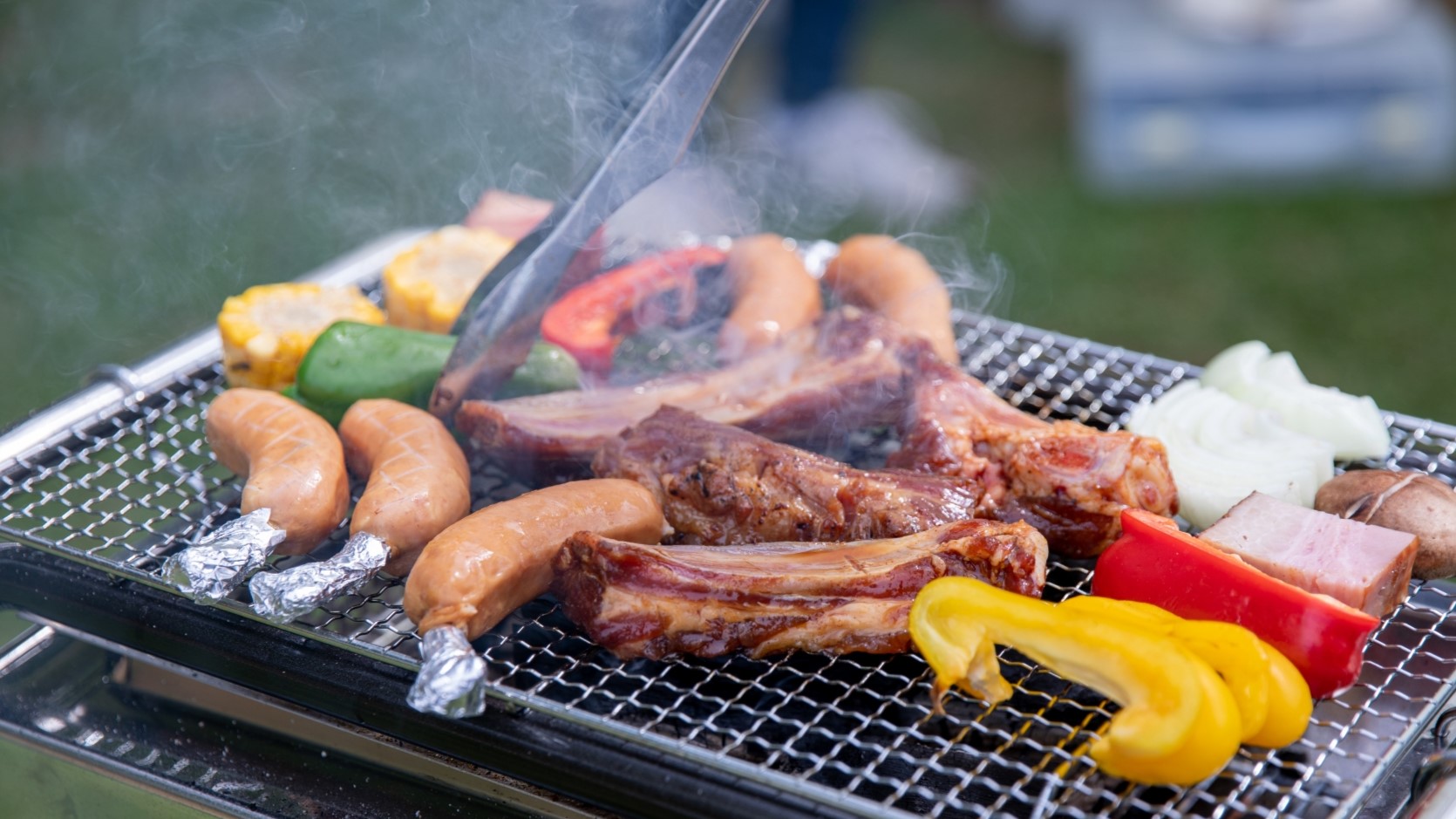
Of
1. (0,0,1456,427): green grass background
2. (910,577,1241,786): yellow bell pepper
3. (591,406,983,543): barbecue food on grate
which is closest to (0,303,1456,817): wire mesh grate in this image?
(910,577,1241,786): yellow bell pepper

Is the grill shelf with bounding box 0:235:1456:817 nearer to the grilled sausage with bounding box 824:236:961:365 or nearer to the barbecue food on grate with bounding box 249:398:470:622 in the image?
the barbecue food on grate with bounding box 249:398:470:622

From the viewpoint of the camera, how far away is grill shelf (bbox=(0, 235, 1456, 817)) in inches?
99.1

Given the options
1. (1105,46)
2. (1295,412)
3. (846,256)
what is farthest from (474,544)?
(1105,46)

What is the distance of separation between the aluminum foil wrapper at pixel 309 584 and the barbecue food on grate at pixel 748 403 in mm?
683

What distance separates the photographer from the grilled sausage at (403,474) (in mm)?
3047

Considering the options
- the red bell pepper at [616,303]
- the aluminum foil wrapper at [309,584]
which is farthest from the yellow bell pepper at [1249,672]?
the red bell pepper at [616,303]

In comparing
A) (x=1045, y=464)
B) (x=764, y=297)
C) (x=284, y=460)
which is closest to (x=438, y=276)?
(x=764, y=297)

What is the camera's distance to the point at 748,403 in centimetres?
371

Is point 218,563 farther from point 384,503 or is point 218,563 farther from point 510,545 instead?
point 510,545

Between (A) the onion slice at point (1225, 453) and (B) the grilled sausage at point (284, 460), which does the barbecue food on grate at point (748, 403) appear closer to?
(B) the grilled sausage at point (284, 460)

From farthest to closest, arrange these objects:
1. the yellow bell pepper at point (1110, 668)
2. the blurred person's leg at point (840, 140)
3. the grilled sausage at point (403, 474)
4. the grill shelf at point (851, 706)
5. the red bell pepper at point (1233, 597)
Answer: the blurred person's leg at point (840, 140), the grilled sausage at point (403, 474), the red bell pepper at point (1233, 597), the grill shelf at point (851, 706), the yellow bell pepper at point (1110, 668)

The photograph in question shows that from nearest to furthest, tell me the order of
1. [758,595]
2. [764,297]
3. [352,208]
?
[758,595], [764,297], [352,208]

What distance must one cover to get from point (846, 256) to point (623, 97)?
107 cm

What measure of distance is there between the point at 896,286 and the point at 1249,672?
2.08 metres
